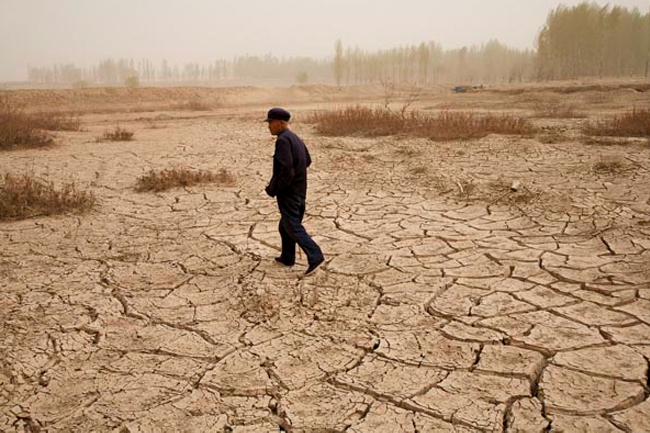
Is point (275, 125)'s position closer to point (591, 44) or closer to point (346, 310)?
point (346, 310)

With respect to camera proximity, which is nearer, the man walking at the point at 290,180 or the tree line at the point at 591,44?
the man walking at the point at 290,180

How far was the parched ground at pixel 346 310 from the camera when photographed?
2.37 m

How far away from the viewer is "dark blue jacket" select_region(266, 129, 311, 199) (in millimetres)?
3666

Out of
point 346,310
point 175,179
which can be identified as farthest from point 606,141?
point 175,179

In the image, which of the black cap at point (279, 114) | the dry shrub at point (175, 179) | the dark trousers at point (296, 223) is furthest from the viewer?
the dry shrub at point (175, 179)

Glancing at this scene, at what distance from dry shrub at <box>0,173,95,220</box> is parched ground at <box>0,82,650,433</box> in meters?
0.26

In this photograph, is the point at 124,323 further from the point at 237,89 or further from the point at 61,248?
the point at 237,89

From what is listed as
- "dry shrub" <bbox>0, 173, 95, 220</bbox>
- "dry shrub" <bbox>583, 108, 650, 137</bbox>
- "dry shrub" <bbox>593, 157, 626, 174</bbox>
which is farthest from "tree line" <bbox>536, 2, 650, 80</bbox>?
"dry shrub" <bbox>0, 173, 95, 220</bbox>

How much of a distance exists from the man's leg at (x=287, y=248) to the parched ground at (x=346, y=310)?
11 cm

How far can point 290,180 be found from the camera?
147 inches

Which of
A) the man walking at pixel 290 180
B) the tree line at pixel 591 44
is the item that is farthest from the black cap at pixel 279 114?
the tree line at pixel 591 44

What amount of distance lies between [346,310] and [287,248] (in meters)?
0.99

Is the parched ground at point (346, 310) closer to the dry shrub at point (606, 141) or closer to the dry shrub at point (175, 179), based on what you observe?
the dry shrub at point (175, 179)

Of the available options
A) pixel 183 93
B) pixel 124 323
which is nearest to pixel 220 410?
pixel 124 323
